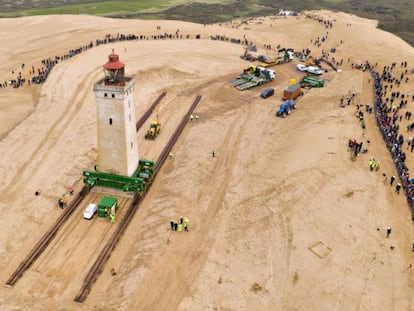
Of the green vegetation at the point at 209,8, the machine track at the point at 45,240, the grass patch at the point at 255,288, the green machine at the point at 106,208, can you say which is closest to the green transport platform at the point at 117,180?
the machine track at the point at 45,240

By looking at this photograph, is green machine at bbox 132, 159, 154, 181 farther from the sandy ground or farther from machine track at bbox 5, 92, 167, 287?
machine track at bbox 5, 92, 167, 287

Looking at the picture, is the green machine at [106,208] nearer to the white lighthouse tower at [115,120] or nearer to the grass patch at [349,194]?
the white lighthouse tower at [115,120]

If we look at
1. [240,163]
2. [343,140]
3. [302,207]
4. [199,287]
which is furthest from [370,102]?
[199,287]

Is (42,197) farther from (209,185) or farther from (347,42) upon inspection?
(347,42)

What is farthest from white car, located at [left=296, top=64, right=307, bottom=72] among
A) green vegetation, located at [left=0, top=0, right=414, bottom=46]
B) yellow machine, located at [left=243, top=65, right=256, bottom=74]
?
green vegetation, located at [left=0, top=0, right=414, bottom=46]

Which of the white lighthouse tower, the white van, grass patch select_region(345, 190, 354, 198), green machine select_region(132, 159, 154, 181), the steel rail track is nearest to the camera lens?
the white lighthouse tower

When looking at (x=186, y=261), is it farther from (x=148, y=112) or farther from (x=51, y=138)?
(x=148, y=112)

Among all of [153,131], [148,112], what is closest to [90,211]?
[153,131]
